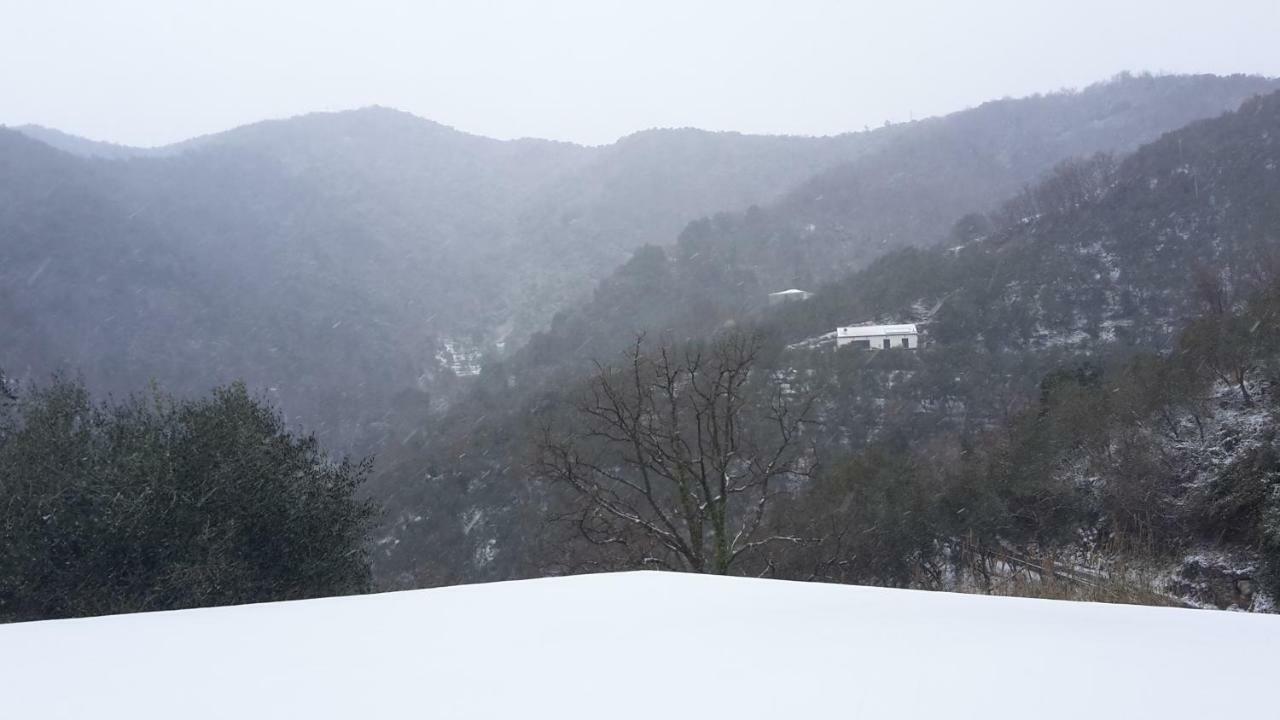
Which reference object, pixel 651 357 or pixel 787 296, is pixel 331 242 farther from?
pixel 651 357

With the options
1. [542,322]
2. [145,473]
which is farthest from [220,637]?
[542,322]

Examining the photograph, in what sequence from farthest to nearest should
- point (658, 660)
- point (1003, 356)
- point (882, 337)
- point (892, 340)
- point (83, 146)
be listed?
point (83, 146) < point (882, 337) < point (892, 340) < point (1003, 356) < point (658, 660)

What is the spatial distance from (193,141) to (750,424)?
68.4 metres

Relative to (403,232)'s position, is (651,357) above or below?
below

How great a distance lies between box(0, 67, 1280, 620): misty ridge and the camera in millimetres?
7023

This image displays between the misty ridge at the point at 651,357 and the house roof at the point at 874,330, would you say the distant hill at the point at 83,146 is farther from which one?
the house roof at the point at 874,330

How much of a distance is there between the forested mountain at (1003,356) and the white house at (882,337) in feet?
3.07

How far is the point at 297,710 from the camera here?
5.23ft

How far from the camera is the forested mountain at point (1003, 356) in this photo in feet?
54.2

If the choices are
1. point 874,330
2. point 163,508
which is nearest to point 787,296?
point 874,330

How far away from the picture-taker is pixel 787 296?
50.2m

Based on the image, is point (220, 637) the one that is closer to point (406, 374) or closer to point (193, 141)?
point (406, 374)

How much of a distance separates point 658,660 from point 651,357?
21.8 m

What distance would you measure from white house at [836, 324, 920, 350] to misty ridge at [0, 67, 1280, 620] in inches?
16.5
